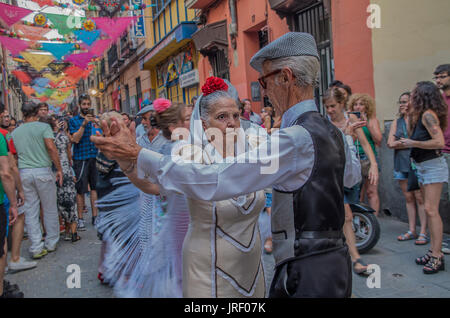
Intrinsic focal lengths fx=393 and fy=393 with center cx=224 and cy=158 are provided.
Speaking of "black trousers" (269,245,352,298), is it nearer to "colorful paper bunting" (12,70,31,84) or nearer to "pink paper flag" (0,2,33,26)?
"pink paper flag" (0,2,33,26)

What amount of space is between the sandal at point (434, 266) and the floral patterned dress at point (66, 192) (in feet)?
16.3

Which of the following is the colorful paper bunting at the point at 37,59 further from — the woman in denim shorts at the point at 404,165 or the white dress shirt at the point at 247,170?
the white dress shirt at the point at 247,170

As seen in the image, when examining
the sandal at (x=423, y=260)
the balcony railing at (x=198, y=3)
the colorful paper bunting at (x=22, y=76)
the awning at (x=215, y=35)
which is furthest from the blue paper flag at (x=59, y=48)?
the sandal at (x=423, y=260)

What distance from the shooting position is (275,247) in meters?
1.66

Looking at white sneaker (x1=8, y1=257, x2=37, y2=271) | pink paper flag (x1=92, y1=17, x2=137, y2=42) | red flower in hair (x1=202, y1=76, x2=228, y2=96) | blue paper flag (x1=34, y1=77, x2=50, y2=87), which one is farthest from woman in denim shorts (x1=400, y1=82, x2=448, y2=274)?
blue paper flag (x1=34, y1=77, x2=50, y2=87)

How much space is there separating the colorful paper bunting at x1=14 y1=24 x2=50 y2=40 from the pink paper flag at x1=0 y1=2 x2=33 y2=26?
9.76ft

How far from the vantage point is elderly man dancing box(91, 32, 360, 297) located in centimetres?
145

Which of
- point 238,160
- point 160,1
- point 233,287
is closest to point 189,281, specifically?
point 233,287

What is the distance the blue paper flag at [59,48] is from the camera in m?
14.2

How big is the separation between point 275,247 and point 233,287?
1.32 feet

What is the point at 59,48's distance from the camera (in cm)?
1439

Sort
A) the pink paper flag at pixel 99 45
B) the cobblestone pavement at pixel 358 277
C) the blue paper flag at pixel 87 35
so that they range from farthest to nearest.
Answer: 1. the pink paper flag at pixel 99 45
2. the blue paper flag at pixel 87 35
3. the cobblestone pavement at pixel 358 277

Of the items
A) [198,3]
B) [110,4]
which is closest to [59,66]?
[110,4]
